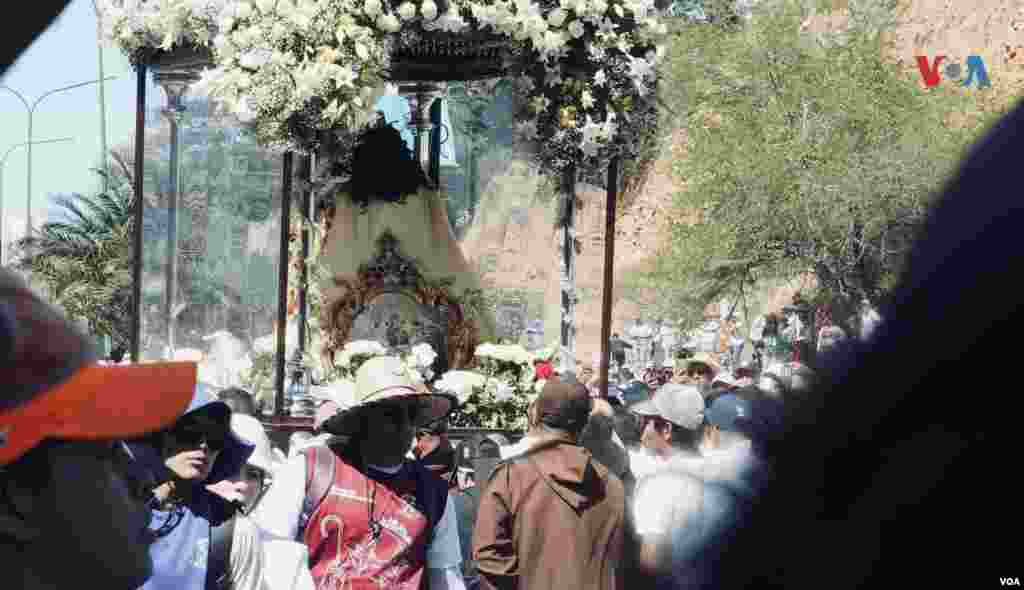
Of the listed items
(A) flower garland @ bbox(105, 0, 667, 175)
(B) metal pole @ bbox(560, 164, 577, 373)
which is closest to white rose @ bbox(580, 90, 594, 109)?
(A) flower garland @ bbox(105, 0, 667, 175)

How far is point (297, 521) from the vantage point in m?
5.00

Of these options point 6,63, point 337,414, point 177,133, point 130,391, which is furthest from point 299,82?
point 6,63

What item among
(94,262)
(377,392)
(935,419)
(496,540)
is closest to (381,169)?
(377,392)

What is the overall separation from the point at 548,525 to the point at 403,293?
6.62m

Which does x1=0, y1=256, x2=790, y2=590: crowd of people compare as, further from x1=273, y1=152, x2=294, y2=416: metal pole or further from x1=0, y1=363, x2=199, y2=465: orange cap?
x1=273, y1=152, x2=294, y2=416: metal pole

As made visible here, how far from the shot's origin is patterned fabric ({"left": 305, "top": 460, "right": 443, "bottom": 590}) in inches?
198

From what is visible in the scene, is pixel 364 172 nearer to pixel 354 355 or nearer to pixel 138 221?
pixel 138 221

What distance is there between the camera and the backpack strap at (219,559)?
13.2 feet

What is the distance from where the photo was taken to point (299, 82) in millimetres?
9617

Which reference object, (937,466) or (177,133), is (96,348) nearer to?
(937,466)

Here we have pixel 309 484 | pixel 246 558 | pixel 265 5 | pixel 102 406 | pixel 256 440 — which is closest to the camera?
pixel 102 406

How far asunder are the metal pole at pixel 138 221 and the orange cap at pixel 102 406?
9.25 meters

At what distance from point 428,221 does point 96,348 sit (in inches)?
406

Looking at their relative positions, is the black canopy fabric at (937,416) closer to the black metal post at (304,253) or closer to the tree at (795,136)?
the black metal post at (304,253)
